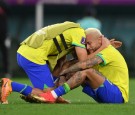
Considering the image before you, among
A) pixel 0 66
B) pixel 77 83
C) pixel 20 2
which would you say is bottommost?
pixel 0 66

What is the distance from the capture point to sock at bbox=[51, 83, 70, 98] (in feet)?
37.4

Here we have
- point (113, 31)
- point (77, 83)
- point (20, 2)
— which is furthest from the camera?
point (113, 31)

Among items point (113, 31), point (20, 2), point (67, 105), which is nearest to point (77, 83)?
point (67, 105)

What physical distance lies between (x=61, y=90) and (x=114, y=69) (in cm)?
92

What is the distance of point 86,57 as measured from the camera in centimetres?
1157

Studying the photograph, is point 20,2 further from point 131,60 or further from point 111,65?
point 111,65

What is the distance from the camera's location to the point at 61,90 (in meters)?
11.4

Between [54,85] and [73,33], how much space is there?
896 millimetres

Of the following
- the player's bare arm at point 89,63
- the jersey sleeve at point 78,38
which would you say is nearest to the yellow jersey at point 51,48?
the jersey sleeve at point 78,38

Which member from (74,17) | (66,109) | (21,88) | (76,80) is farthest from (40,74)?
(74,17)

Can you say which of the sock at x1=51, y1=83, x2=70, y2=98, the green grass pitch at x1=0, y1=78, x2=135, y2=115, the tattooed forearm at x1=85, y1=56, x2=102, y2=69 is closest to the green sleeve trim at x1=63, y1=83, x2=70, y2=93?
the sock at x1=51, y1=83, x2=70, y2=98

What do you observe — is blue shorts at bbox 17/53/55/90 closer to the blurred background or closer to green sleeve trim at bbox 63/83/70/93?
green sleeve trim at bbox 63/83/70/93

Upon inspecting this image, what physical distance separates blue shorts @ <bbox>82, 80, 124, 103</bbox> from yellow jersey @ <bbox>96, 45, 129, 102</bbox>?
9cm

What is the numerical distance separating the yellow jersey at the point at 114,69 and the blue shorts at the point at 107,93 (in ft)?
0.28
